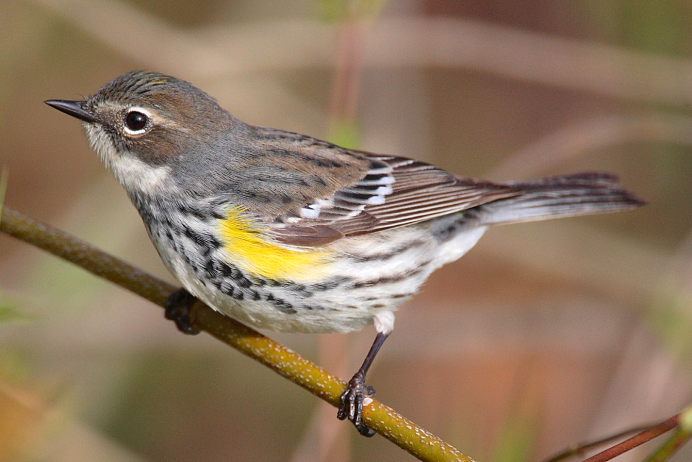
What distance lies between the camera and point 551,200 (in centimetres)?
484

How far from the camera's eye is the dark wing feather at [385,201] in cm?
402

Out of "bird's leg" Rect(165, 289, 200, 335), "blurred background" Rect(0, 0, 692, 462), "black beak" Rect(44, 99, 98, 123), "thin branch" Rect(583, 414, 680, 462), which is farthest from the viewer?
"blurred background" Rect(0, 0, 692, 462)

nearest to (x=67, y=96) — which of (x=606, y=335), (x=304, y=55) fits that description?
(x=304, y=55)

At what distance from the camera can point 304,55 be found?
5.86 metres

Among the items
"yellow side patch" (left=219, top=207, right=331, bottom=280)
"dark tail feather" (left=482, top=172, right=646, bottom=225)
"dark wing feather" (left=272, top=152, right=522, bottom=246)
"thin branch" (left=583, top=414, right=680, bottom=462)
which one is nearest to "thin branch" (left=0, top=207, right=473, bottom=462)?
"yellow side patch" (left=219, top=207, right=331, bottom=280)

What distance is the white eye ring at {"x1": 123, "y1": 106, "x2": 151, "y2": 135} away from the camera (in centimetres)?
390

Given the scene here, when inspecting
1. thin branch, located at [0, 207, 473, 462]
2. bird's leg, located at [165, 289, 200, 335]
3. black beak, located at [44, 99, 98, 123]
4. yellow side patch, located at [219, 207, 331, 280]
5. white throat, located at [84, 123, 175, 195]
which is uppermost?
black beak, located at [44, 99, 98, 123]

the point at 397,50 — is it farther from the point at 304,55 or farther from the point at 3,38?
the point at 3,38

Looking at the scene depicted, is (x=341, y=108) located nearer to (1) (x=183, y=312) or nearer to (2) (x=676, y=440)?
(1) (x=183, y=312)

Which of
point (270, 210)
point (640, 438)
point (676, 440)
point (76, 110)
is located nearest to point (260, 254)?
point (270, 210)

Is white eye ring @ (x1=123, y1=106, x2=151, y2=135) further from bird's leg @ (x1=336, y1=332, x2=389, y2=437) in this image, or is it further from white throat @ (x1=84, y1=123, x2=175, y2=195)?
bird's leg @ (x1=336, y1=332, x2=389, y2=437)

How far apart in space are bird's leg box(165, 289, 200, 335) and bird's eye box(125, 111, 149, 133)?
881 millimetres

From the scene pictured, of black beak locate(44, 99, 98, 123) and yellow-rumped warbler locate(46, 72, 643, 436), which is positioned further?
black beak locate(44, 99, 98, 123)

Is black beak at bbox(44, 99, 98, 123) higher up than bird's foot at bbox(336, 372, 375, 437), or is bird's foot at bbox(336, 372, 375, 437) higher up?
black beak at bbox(44, 99, 98, 123)
